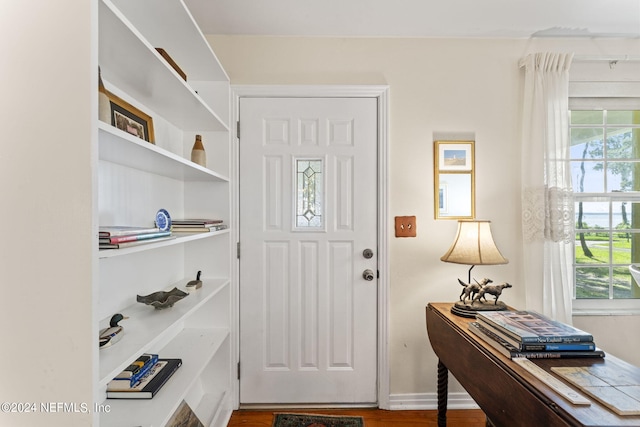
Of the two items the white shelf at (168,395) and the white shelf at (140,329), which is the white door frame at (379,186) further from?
the white shelf at (140,329)

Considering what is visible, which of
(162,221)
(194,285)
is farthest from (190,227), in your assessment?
(194,285)

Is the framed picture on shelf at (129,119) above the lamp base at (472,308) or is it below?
above

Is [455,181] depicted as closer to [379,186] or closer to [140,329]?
[379,186]

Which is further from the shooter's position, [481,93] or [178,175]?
[481,93]

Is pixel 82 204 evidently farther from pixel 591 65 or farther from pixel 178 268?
pixel 591 65

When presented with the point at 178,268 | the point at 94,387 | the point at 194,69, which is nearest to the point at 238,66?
the point at 194,69

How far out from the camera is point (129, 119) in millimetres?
1294

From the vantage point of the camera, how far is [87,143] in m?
0.77

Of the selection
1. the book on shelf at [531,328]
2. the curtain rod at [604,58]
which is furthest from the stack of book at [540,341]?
the curtain rod at [604,58]

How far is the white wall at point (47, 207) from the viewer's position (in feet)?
2.51

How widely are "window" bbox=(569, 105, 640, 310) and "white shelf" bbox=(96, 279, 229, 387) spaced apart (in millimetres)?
2424

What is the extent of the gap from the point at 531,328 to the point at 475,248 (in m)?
0.55

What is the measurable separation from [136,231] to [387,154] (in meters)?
1.51

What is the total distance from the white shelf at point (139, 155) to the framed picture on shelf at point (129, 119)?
0.12 meters
